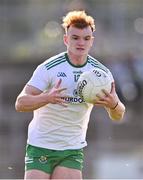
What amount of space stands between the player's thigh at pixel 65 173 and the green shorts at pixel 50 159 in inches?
1.4

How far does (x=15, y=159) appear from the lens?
16062 mm

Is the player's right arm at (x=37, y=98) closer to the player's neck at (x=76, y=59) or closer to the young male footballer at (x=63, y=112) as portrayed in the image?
the young male footballer at (x=63, y=112)

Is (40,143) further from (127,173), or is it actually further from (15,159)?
(15,159)

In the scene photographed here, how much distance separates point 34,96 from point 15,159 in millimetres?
8889

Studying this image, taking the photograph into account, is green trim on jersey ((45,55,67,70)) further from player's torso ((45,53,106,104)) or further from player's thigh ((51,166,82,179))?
player's thigh ((51,166,82,179))

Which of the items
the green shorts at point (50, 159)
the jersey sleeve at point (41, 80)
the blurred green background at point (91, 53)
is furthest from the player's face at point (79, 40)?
the blurred green background at point (91, 53)

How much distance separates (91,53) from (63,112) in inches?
365

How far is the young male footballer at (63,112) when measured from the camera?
7488 mm

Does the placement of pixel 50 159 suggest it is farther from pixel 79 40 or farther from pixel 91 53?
pixel 91 53

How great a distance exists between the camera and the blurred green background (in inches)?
648

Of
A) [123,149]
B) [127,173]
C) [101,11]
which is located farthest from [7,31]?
[127,173]

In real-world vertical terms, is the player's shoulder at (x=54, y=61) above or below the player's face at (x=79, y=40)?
below

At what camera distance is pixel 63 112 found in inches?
298

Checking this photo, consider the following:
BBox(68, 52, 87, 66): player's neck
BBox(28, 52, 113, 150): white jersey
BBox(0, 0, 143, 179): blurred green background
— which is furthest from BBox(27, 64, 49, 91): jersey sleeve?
BBox(0, 0, 143, 179): blurred green background
